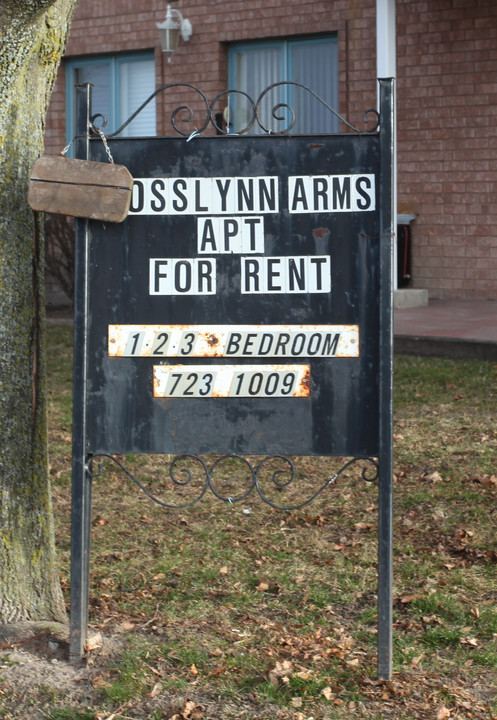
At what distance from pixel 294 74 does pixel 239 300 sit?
11367 millimetres

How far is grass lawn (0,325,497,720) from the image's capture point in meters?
3.24

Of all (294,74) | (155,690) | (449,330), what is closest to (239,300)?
(155,690)

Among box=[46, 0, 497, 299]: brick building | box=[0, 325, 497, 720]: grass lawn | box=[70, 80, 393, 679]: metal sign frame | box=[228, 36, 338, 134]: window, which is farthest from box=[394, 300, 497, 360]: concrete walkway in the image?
box=[70, 80, 393, 679]: metal sign frame

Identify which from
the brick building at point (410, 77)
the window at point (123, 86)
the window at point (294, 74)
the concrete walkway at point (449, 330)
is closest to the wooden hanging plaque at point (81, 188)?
the concrete walkway at point (449, 330)

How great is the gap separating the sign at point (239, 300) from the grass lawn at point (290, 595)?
810mm

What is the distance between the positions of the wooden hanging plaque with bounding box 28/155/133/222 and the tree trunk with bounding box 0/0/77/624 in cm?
30

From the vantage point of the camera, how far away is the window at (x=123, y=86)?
15.1 metres

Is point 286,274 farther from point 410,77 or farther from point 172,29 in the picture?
point 172,29

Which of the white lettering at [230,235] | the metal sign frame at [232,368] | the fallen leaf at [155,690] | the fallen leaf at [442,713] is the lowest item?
the fallen leaf at [442,713]

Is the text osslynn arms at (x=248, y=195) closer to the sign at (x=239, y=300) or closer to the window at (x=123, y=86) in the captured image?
the sign at (x=239, y=300)

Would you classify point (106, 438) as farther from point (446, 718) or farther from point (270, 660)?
point (446, 718)

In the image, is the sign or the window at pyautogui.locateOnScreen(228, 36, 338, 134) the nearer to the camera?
the sign

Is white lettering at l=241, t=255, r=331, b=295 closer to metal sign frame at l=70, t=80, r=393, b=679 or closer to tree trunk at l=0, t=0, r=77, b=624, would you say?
metal sign frame at l=70, t=80, r=393, b=679

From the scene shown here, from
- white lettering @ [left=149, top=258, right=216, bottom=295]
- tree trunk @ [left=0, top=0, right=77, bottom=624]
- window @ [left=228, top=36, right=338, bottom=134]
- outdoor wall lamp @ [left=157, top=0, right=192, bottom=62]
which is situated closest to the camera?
white lettering @ [left=149, top=258, right=216, bottom=295]
